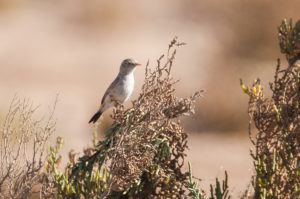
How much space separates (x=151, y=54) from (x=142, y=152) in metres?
19.1

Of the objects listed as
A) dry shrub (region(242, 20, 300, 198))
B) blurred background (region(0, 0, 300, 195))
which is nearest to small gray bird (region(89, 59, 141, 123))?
dry shrub (region(242, 20, 300, 198))

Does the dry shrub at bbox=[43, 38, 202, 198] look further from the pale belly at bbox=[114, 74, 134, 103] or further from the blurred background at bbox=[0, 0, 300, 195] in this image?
the blurred background at bbox=[0, 0, 300, 195]


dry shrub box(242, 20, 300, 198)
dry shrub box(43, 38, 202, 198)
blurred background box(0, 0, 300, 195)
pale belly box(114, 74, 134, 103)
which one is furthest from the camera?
blurred background box(0, 0, 300, 195)

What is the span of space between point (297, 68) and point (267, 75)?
60.0ft

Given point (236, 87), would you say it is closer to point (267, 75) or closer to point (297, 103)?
point (267, 75)

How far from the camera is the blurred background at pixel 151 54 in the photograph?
20.9 m

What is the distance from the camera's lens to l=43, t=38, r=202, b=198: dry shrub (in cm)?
479

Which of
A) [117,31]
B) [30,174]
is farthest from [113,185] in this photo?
[117,31]

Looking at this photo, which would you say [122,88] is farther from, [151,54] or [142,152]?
[151,54]

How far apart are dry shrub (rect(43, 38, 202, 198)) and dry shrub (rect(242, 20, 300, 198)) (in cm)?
64

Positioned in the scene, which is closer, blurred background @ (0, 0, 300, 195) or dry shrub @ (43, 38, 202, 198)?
dry shrub @ (43, 38, 202, 198)

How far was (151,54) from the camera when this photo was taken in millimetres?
23906

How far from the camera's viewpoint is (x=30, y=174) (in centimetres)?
580

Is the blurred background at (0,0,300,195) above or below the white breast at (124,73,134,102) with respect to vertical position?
above
